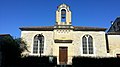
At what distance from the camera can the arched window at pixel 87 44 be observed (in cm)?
2674

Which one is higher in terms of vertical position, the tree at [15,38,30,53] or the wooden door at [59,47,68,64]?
the tree at [15,38,30,53]

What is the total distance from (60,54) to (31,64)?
6785 millimetres

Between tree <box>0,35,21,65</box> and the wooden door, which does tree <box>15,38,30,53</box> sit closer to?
tree <box>0,35,21,65</box>

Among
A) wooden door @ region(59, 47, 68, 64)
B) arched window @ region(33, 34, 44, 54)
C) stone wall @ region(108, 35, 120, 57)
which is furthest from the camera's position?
stone wall @ region(108, 35, 120, 57)

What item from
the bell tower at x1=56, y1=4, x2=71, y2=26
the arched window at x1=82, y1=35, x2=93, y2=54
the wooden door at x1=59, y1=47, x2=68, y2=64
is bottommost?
the wooden door at x1=59, y1=47, x2=68, y2=64

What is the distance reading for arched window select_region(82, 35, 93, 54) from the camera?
26.7 m

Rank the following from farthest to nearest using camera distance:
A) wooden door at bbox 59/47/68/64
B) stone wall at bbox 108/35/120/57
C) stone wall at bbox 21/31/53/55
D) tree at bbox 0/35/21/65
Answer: stone wall at bbox 108/35/120/57, stone wall at bbox 21/31/53/55, wooden door at bbox 59/47/68/64, tree at bbox 0/35/21/65

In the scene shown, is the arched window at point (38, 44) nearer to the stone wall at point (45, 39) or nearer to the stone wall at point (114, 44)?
the stone wall at point (45, 39)

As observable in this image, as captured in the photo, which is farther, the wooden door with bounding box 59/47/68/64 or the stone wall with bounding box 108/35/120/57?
the stone wall with bounding box 108/35/120/57

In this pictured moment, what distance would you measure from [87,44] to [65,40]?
3.32 metres

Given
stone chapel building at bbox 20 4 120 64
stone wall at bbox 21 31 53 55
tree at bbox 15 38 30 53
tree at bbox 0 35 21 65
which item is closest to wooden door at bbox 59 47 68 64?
stone chapel building at bbox 20 4 120 64

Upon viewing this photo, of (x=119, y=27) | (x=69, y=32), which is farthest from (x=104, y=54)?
(x=119, y=27)

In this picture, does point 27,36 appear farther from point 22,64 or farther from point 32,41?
point 22,64

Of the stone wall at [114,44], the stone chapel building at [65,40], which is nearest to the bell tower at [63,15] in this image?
the stone chapel building at [65,40]
